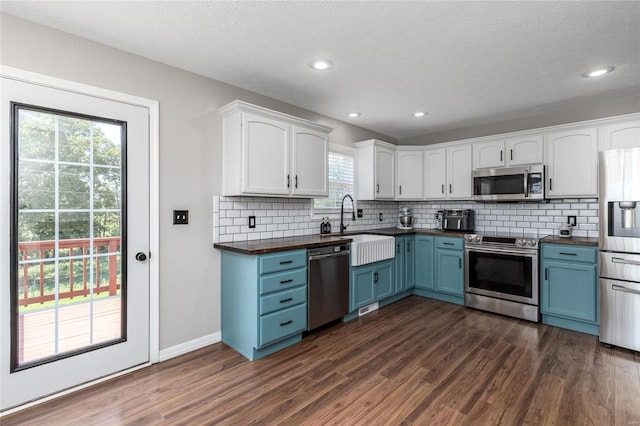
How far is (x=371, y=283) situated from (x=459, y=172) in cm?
208

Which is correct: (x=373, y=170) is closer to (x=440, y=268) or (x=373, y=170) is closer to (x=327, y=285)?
(x=440, y=268)

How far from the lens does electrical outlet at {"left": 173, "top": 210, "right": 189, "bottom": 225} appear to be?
2695 mm

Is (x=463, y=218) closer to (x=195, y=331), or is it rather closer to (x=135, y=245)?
(x=195, y=331)

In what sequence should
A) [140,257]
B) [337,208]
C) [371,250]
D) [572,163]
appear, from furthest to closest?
[337,208]
[371,250]
[572,163]
[140,257]

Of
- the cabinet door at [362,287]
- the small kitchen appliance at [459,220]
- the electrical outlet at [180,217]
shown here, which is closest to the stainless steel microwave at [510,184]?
the small kitchen appliance at [459,220]

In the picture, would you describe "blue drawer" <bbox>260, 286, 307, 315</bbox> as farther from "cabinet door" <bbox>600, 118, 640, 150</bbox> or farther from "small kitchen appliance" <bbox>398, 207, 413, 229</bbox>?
"cabinet door" <bbox>600, 118, 640, 150</bbox>

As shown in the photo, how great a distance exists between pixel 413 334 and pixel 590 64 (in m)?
2.86

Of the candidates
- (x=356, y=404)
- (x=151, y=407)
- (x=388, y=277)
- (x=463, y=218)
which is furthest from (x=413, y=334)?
(x=151, y=407)

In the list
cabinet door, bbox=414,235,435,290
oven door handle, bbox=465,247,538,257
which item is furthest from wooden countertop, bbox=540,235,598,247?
cabinet door, bbox=414,235,435,290

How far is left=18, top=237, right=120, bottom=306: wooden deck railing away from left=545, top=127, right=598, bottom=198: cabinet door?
4.53 meters

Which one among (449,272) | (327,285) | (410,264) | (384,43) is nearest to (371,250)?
(327,285)

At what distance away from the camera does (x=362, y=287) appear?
11.9 ft

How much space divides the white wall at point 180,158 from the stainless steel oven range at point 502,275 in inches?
120

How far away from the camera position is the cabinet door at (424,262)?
4.36m
